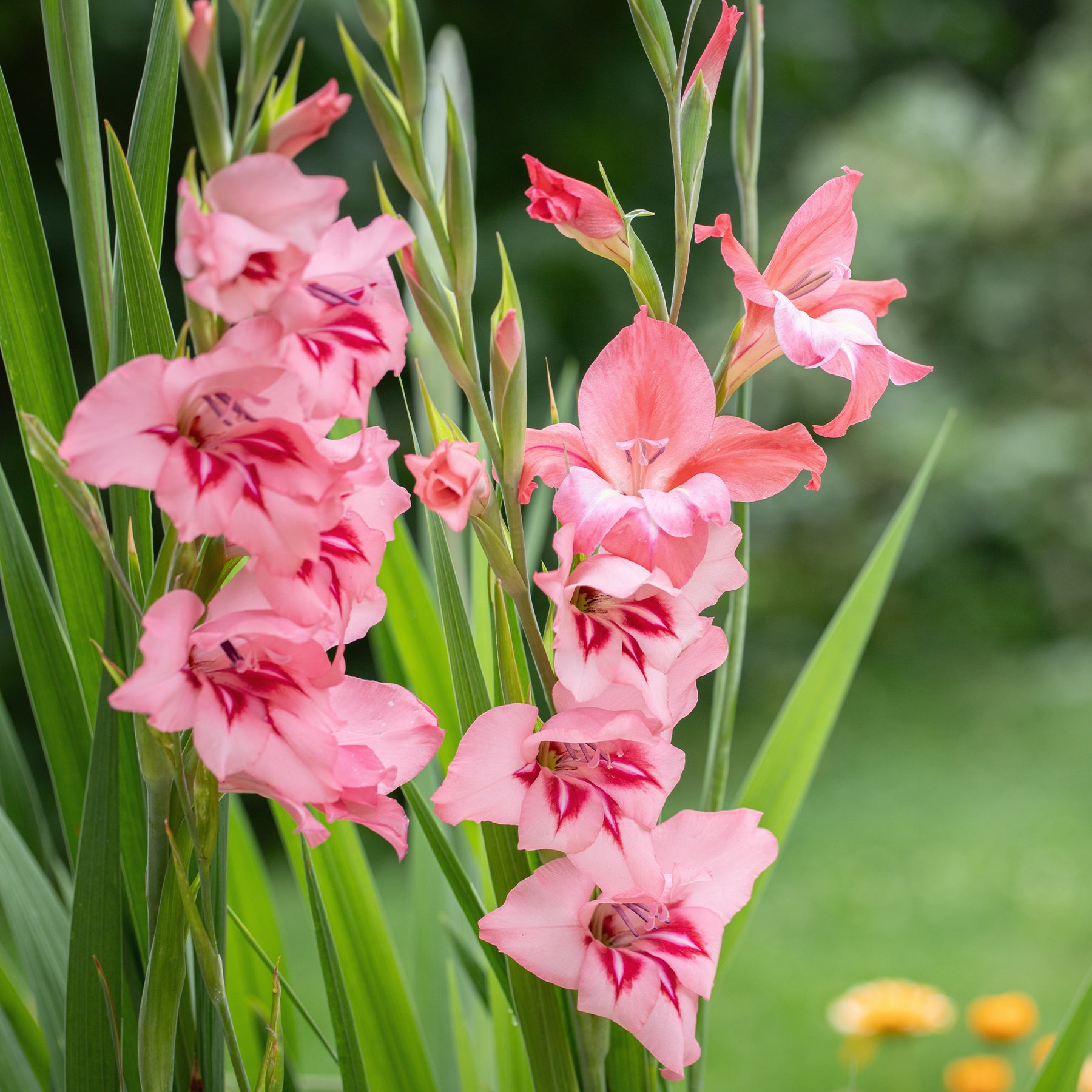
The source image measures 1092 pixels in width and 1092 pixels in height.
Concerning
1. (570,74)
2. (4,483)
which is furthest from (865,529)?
(4,483)

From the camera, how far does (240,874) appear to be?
2.09 ft

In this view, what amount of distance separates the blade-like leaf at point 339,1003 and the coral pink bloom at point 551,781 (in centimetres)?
10

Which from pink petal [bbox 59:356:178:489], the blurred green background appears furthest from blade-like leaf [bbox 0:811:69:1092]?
the blurred green background

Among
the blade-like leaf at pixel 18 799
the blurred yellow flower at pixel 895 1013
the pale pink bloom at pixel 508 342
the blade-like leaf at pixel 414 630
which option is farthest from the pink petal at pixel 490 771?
the blurred yellow flower at pixel 895 1013

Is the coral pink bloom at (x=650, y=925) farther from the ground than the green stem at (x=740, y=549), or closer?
closer

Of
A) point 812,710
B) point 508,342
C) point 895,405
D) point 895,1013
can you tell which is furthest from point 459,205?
point 895,405

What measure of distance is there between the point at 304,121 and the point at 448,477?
0.31 ft

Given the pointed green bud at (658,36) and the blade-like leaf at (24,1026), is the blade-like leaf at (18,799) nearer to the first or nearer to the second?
the blade-like leaf at (24,1026)

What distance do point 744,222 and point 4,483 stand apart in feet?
1.08

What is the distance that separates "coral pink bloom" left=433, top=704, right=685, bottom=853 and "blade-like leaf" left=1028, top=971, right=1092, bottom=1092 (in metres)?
0.29

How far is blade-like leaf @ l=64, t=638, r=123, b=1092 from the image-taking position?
36cm

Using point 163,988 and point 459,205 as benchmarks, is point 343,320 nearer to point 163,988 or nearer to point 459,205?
point 459,205

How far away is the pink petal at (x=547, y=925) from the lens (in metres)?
0.34

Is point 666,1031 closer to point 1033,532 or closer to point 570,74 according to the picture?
point 570,74
